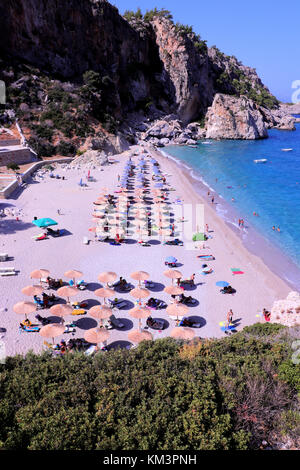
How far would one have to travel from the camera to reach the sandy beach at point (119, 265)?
1341 centimetres

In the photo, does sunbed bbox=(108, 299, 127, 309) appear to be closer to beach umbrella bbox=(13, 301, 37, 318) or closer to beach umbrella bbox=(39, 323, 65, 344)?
beach umbrella bbox=(39, 323, 65, 344)

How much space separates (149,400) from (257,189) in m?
33.4

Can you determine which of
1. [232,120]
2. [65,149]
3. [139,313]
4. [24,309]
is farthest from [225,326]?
[232,120]

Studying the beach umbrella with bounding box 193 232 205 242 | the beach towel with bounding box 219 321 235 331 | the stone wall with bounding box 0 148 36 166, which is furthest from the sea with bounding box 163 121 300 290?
the stone wall with bounding box 0 148 36 166

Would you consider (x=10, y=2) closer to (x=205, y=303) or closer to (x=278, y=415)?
(x=205, y=303)

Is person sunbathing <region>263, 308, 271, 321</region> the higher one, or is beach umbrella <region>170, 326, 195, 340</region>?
beach umbrella <region>170, 326, 195, 340</region>

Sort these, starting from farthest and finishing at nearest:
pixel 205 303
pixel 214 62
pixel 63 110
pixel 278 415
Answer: pixel 214 62 < pixel 63 110 < pixel 205 303 < pixel 278 415

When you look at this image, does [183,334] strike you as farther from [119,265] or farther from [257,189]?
[257,189]

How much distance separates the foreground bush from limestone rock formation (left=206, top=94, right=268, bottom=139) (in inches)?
2839

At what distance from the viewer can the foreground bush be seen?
5.75 m

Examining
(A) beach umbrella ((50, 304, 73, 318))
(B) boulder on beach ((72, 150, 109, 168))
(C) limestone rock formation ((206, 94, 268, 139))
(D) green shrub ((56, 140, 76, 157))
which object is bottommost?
(A) beach umbrella ((50, 304, 73, 318))

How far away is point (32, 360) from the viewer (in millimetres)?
8609

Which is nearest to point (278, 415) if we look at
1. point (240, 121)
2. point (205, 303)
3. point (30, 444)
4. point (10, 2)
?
point (30, 444)

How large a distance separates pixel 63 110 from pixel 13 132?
981 cm
